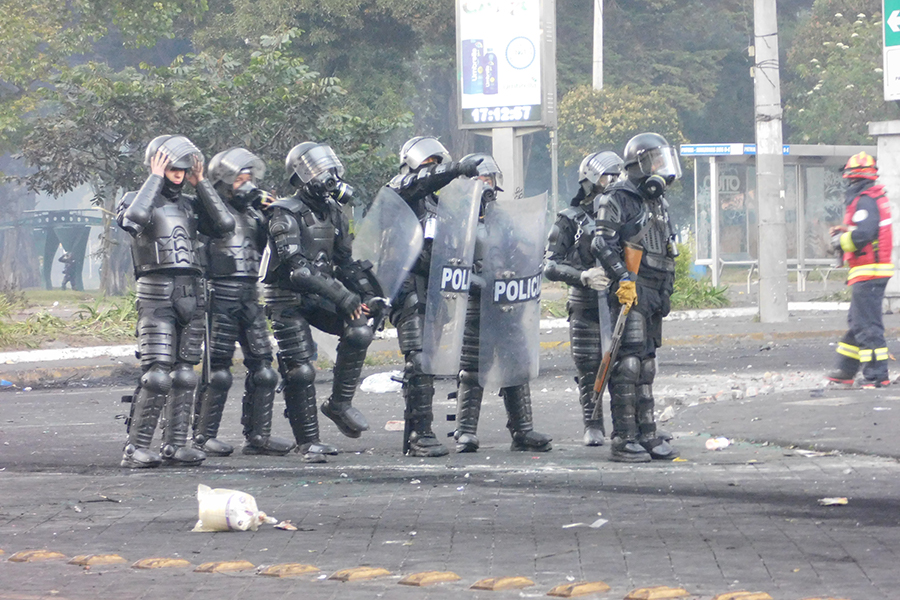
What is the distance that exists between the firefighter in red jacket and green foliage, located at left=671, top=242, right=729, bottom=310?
34.3 ft

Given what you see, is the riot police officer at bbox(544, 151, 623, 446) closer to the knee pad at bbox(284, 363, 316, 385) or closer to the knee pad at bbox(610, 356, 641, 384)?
the knee pad at bbox(610, 356, 641, 384)

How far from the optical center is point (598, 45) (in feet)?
138

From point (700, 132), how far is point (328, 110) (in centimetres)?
2768

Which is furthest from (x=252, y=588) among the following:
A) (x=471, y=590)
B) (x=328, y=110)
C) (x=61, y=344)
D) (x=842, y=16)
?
(x=842, y=16)

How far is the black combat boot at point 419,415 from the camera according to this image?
25.7 ft

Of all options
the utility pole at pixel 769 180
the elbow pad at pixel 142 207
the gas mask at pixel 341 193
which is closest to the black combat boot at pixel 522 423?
the gas mask at pixel 341 193

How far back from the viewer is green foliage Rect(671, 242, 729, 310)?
2131 cm

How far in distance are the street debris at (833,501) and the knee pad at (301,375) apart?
10.6 ft

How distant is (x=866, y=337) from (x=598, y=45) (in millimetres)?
32985

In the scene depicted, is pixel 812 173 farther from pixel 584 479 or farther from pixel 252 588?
pixel 252 588

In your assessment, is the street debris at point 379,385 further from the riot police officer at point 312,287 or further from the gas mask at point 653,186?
the gas mask at point 653,186

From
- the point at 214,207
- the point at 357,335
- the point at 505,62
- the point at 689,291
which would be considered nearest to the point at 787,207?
the point at 689,291

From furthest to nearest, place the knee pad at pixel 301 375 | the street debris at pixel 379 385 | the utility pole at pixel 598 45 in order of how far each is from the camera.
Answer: the utility pole at pixel 598 45
the street debris at pixel 379 385
the knee pad at pixel 301 375

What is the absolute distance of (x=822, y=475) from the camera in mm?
6691
